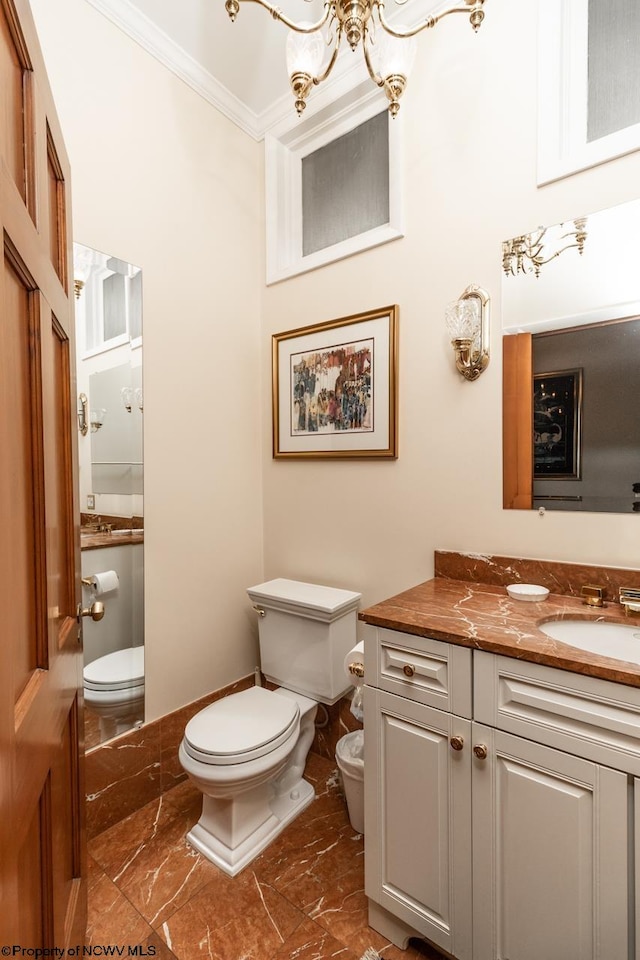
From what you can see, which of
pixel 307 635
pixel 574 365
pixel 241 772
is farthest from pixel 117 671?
pixel 574 365

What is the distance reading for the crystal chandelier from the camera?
1414 mm

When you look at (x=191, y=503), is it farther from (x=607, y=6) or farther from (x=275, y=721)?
(x=607, y=6)

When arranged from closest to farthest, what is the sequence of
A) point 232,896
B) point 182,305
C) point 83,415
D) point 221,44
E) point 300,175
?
1. point 232,896
2. point 83,415
3. point 221,44
4. point 182,305
5. point 300,175

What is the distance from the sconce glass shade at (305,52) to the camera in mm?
1366

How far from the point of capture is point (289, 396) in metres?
2.19

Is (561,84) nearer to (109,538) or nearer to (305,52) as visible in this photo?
(305,52)

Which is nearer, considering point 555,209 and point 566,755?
point 566,755

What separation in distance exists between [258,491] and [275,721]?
3.52ft

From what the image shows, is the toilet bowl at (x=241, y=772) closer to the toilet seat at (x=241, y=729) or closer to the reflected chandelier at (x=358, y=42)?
the toilet seat at (x=241, y=729)

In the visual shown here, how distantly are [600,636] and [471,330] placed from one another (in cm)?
103

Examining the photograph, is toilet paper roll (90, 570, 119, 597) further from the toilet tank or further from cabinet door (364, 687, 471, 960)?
cabinet door (364, 687, 471, 960)

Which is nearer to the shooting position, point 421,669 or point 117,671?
point 421,669

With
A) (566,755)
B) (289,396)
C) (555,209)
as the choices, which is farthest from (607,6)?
(566,755)

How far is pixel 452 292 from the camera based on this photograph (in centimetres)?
167
